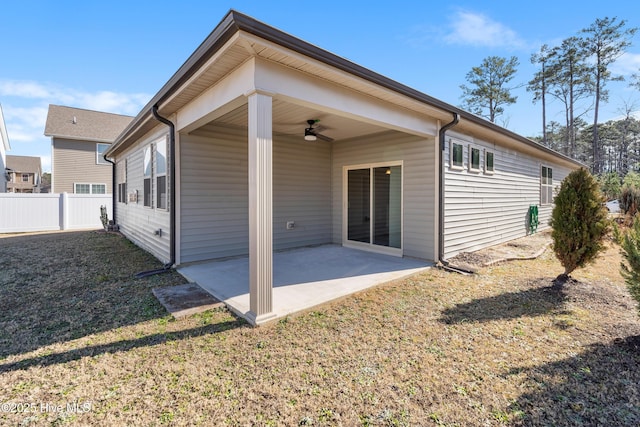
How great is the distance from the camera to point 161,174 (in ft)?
19.9

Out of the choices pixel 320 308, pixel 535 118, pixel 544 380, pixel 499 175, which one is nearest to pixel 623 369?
pixel 544 380

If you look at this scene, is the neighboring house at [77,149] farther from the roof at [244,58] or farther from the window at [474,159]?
the window at [474,159]

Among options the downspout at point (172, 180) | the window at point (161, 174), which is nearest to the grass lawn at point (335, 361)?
the downspout at point (172, 180)

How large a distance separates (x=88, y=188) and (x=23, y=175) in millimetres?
22259

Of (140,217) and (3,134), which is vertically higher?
(3,134)

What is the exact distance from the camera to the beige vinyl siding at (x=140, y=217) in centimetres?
591

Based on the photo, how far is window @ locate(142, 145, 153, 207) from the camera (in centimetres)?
678

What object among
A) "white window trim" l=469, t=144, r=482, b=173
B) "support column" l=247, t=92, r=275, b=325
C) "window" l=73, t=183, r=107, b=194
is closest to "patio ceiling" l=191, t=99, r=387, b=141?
"support column" l=247, t=92, r=275, b=325

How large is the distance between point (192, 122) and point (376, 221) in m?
4.33

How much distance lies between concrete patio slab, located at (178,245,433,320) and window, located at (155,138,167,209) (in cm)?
163

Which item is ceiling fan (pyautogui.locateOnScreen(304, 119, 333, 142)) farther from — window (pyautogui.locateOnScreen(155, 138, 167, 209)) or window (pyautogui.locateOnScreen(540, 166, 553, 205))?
window (pyautogui.locateOnScreen(540, 166, 553, 205))

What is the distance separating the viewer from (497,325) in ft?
10.6

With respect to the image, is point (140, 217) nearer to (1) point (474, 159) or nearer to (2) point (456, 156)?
(2) point (456, 156)

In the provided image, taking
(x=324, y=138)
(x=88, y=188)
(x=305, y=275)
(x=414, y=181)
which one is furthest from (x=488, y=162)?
(x=88, y=188)
